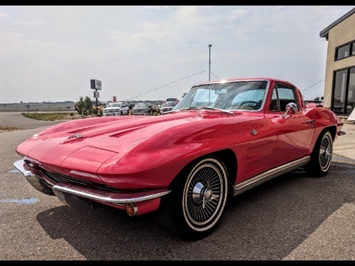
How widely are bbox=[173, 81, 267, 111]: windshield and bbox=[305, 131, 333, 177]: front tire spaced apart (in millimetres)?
1543

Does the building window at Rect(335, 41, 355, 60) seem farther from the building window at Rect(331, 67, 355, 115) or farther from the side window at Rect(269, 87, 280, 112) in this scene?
the side window at Rect(269, 87, 280, 112)

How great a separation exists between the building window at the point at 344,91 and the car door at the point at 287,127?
37.4 feet

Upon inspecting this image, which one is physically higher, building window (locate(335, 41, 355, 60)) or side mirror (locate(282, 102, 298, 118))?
building window (locate(335, 41, 355, 60))

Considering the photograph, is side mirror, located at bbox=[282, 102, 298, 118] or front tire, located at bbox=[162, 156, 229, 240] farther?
side mirror, located at bbox=[282, 102, 298, 118]

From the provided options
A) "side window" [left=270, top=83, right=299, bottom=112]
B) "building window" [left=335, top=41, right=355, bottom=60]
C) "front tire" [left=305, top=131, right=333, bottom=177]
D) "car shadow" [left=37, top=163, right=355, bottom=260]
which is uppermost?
"building window" [left=335, top=41, right=355, bottom=60]

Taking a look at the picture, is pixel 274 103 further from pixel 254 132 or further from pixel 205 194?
pixel 205 194

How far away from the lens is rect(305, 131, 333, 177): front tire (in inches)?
162

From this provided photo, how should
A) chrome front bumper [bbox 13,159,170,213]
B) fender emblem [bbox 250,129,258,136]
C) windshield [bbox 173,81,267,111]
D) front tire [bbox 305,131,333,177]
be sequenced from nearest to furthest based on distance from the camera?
chrome front bumper [bbox 13,159,170,213] < fender emblem [bbox 250,129,258,136] < windshield [bbox 173,81,267,111] < front tire [bbox 305,131,333,177]

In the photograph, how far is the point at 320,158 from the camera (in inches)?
165

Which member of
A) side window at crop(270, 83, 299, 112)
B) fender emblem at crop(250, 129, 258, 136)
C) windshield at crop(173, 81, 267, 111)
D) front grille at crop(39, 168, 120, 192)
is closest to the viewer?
front grille at crop(39, 168, 120, 192)

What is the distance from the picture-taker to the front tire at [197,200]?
6.91 feet

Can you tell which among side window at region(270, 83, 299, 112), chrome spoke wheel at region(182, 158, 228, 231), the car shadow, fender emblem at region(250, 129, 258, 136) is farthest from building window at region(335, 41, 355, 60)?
chrome spoke wheel at region(182, 158, 228, 231)

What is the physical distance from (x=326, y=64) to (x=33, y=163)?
1715cm

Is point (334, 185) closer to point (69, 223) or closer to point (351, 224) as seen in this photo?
point (351, 224)
